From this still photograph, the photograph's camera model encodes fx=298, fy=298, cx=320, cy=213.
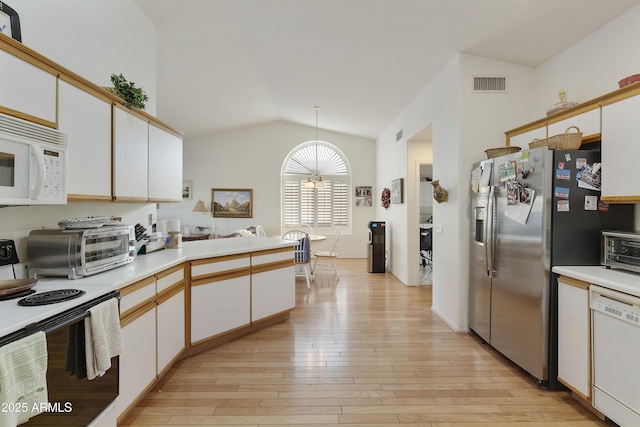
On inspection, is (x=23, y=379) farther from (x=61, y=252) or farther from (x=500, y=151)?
(x=500, y=151)

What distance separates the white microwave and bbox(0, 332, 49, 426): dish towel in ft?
2.10

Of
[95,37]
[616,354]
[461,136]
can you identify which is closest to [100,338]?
[95,37]

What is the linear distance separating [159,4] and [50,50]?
141 cm

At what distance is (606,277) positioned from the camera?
1.84 meters

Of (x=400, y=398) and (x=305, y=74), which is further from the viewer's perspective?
(x=305, y=74)

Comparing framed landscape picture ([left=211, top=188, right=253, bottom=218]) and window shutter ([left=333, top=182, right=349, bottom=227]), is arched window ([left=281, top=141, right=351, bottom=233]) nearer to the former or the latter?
window shutter ([left=333, top=182, right=349, bottom=227])

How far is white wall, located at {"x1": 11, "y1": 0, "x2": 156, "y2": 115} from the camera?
1.88 meters

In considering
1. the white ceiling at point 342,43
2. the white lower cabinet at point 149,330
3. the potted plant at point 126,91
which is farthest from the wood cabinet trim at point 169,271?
the white ceiling at point 342,43

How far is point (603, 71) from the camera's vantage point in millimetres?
2508

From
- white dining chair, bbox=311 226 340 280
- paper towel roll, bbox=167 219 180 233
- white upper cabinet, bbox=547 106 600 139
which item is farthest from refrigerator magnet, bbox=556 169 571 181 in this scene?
white dining chair, bbox=311 226 340 280

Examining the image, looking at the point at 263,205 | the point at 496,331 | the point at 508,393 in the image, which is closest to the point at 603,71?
the point at 496,331

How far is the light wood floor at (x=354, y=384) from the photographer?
1.89 m

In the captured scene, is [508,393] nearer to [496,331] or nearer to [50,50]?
[496,331]

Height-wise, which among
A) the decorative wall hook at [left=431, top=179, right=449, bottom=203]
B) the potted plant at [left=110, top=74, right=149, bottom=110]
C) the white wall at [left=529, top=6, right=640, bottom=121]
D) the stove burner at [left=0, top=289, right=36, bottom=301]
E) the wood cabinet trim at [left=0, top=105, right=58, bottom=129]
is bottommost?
the stove burner at [left=0, top=289, right=36, bottom=301]
